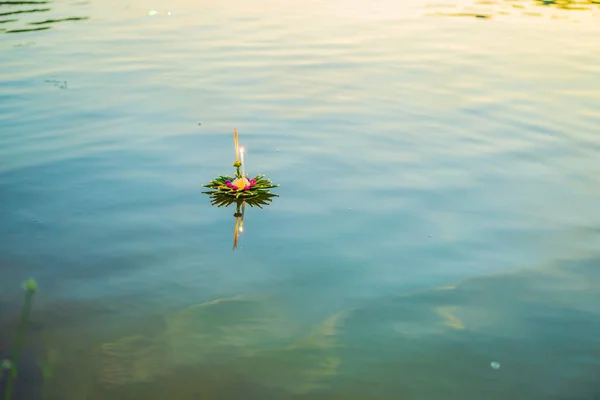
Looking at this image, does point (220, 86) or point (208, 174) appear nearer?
point (208, 174)

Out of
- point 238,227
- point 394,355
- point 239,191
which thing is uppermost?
point 239,191

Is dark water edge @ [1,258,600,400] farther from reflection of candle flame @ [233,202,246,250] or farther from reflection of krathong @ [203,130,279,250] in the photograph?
reflection of krathong @ [203,130,279,250]

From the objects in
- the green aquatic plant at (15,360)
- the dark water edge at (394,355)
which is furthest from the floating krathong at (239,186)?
the green aquatic plant at (15,360)

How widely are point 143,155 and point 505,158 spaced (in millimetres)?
3918

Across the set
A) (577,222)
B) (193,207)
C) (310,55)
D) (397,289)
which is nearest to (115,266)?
(193,207)

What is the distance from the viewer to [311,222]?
6074 millimetres

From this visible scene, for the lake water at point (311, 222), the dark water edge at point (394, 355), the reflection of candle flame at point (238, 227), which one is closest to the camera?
the dark water edge at point (394, 355)

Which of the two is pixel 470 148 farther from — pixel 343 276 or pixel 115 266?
pixel 115 266

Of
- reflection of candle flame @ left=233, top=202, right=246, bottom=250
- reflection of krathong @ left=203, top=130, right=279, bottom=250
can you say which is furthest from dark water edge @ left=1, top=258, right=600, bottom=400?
reflection of krathong @ left=203, top=130, right=279, bottom=250

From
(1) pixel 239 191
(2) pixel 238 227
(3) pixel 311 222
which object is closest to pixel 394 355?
(3) pixel 311 222

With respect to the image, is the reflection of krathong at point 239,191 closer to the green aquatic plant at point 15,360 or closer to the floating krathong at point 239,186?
the floating krathong at point 239,186

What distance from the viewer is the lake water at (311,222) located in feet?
13.9

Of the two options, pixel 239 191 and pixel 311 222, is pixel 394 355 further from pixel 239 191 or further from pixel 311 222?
pixel 239 191

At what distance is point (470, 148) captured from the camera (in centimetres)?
781
